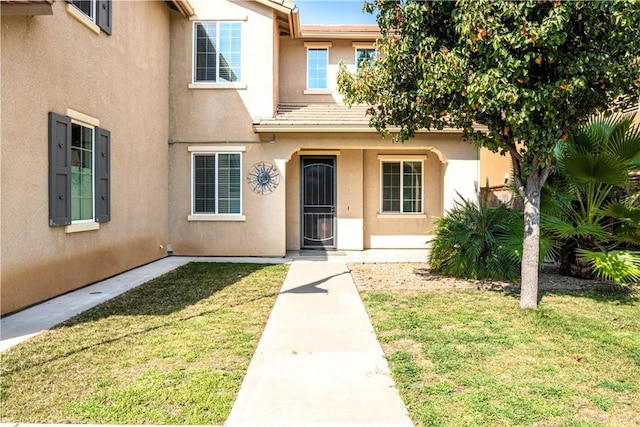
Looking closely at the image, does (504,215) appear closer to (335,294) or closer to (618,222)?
(618,222)

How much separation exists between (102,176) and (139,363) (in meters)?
5.30

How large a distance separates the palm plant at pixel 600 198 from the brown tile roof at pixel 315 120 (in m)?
4.87

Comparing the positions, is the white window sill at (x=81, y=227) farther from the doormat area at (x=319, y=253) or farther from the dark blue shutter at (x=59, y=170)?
the doormat area at (x=319, y=253)

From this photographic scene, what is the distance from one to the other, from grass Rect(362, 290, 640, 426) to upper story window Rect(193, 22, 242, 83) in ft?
26.7

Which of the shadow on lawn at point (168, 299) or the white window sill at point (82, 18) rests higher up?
the white window sill at point (82, 18)

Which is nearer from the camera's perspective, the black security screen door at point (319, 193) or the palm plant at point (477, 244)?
the palm plant at point (477, 244)

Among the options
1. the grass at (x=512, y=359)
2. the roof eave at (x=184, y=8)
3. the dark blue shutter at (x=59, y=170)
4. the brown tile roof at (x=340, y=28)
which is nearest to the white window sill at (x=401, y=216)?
the brown tile roof at (x=340, y=28)

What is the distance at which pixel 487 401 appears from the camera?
3629 millimetres

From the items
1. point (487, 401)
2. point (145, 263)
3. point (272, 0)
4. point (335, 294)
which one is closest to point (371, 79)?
point (335, 294)

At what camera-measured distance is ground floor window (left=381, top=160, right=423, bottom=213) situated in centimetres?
1420

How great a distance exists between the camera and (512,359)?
4613mm

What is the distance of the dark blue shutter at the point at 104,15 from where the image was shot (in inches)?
332

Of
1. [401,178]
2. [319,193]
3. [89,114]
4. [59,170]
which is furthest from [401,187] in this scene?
[59,170]

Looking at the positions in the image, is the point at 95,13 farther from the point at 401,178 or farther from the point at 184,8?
the point at 401,178
